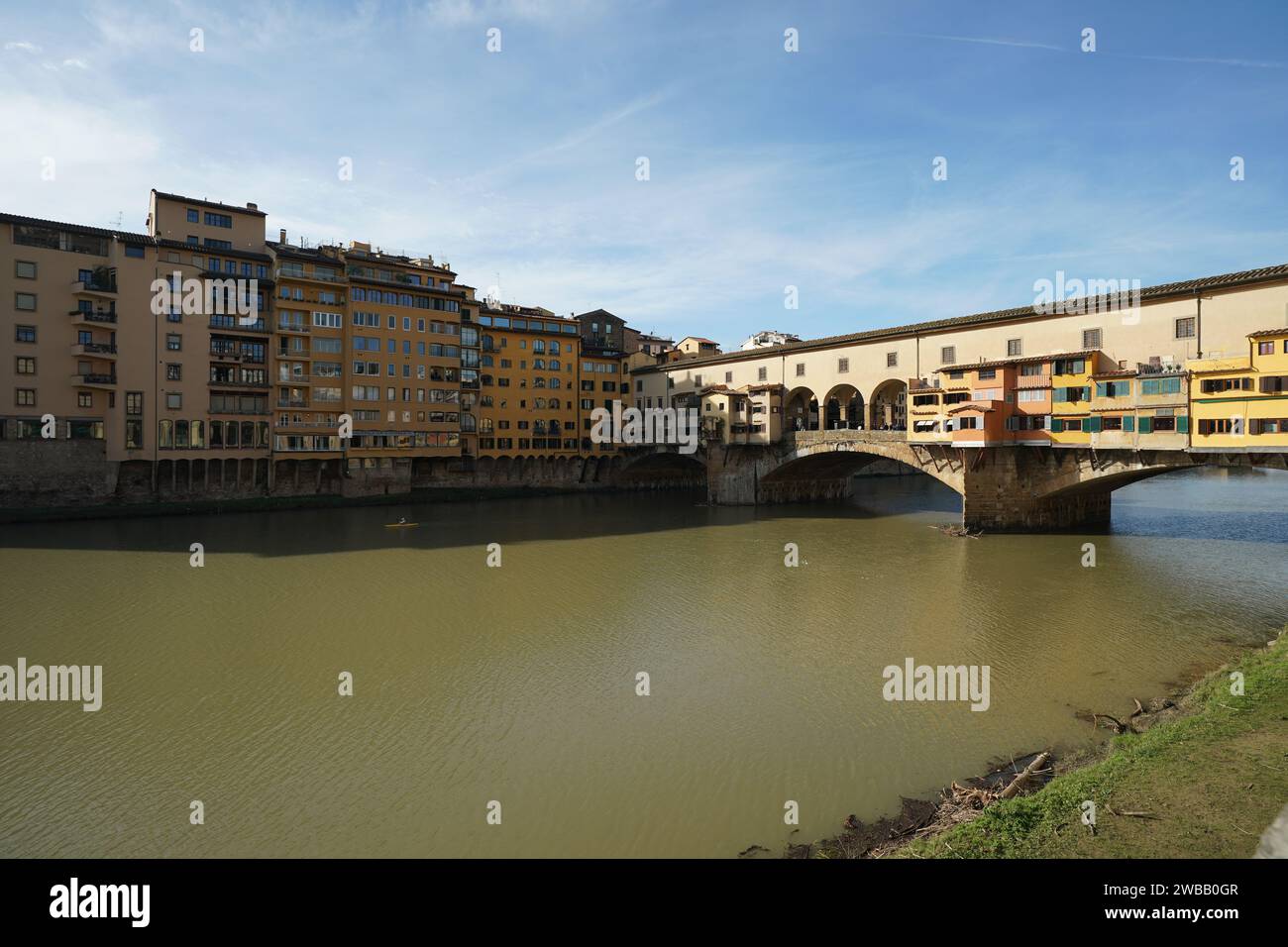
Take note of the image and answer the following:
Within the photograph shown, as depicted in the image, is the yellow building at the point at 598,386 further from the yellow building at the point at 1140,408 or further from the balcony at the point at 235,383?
the yellow building at the point at 1140,408

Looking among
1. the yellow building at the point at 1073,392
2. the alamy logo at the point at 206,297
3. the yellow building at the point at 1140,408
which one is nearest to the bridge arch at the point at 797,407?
the yellow building at the point at 1073,392

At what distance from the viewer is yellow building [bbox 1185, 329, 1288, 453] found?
92.9ft

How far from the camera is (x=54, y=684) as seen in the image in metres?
17.1

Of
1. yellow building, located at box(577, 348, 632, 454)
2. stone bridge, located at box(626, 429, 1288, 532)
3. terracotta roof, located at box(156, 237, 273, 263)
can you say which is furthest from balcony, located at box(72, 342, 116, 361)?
stone bridge, located at box(626, 429, 1288, 532)

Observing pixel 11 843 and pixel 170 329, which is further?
pixel 170 329

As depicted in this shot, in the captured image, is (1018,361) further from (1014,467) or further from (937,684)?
(937,684)

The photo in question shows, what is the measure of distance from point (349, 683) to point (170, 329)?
44751 millimetres

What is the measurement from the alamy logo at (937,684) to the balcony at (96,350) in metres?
53.1

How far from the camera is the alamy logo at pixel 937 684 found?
15906 mm

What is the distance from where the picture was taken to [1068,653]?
19016mm
